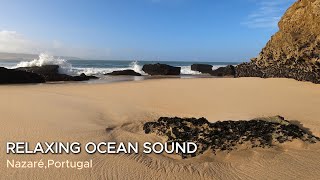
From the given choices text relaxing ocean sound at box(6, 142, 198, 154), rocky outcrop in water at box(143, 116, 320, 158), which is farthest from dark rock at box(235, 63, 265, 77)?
text relaxing ocean sound at box(6, 142, 198, 154)

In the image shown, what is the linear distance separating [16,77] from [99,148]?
494 inches

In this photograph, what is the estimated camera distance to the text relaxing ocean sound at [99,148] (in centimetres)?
376

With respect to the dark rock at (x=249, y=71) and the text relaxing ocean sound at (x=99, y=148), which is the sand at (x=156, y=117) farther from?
the dark rock at (x=249, y=71)

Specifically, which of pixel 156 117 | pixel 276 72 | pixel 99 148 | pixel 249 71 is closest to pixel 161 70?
pixel 249 71

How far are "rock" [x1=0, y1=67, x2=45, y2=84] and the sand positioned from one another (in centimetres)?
754

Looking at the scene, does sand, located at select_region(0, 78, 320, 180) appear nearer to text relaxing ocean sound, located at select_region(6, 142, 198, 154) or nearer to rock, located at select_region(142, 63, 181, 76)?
text relaxing ocean sound, located at select_region(6, 142, 198, 154)

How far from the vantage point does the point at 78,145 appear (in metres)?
3.97

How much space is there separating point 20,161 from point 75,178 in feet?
2.49

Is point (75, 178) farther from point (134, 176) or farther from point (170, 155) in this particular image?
point (170, 155)

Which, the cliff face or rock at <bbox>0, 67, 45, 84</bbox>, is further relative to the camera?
rock at <bbox>0, 67, 45, 84</bbox>

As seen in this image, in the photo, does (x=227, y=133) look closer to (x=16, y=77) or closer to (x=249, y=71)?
(x=249, y=71)

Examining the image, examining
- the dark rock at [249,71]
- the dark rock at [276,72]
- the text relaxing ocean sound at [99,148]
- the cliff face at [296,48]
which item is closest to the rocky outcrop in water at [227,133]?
the text relaxing ocean sound at [99,148]

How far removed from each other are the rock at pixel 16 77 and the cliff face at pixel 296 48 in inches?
405

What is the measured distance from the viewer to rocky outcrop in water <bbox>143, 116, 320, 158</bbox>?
398cm
